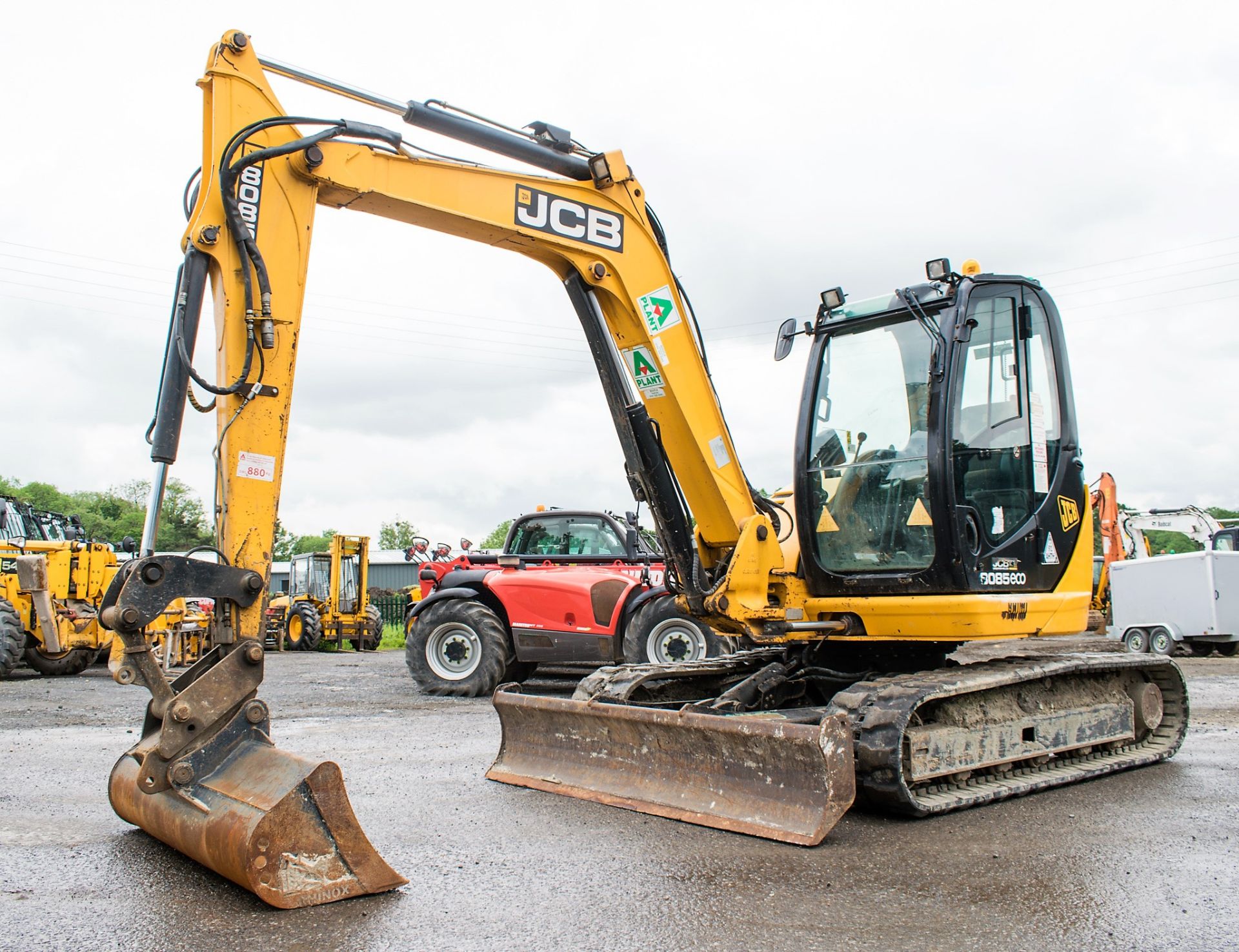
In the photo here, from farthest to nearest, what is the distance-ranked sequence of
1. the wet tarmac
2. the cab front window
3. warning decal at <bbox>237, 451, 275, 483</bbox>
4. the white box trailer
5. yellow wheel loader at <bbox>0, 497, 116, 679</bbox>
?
the white box trailer
yellow wheel loader at <bbox>0, 497, 116, 679</bbox>
the cab front window
warning decal at <bbox>237, 451, 275, 483</bbox>
the wet tarmac

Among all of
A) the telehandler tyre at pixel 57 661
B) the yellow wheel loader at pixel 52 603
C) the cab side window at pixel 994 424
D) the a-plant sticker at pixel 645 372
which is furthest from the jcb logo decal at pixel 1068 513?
the telehandler tyre at pixel 57 661

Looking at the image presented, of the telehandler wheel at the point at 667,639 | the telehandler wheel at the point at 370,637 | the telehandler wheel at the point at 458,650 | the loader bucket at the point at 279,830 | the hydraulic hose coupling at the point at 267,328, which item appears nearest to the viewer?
the loader bucket at the point at 279,830

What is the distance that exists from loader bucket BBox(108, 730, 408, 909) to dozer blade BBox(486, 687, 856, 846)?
1693 mm

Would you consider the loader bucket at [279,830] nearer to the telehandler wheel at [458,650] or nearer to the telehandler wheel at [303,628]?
the telehandler wheel at [458,650]

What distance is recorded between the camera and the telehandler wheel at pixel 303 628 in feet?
75.3

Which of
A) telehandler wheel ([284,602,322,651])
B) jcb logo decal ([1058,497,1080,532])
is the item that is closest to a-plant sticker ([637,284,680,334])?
jcb logo decal ([1058,497,1080,532])

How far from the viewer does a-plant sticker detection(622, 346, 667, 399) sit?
6328mm

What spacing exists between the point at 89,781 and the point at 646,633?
5117 millimetres

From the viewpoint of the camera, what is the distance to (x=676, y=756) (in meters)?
5.41

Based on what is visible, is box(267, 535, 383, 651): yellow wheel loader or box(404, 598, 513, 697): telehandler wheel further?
box(267, 535, 383, 651): yellow wheel loader

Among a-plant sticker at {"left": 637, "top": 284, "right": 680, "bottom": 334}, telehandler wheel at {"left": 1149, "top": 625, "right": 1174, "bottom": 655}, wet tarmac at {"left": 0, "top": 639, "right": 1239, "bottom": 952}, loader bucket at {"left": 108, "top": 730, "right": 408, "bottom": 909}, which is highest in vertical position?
a-plant sticker at {"left": 637, "top": 284, "right": 680, "bottom": 334}

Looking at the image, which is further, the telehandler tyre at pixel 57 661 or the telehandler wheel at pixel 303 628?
the telehandler wheel at pixel 303 628

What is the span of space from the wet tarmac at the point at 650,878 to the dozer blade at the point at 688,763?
11 centimetres

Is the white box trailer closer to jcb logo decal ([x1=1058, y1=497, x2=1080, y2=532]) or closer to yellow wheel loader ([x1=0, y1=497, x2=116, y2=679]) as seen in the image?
jcb logo decal ([x1=1058, y1=497, x2=1080, y2=532])
